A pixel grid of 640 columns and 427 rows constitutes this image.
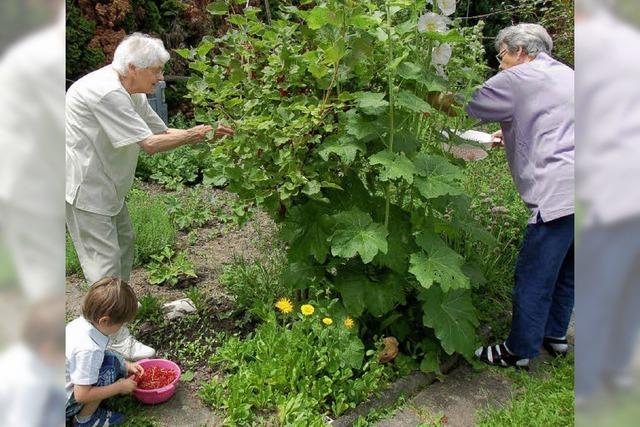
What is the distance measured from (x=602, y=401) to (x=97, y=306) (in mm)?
2270

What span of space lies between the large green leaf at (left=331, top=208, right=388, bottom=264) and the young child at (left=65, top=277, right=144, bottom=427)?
35.1 inches

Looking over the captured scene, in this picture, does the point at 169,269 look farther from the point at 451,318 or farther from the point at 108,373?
the point at 451,318

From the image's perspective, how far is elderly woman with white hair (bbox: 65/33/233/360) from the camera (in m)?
3.21

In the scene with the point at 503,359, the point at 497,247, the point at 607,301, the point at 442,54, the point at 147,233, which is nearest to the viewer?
the point at 607,301

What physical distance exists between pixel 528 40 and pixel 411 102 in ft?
3.00

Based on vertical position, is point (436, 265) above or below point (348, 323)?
above

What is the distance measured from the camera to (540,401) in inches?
123

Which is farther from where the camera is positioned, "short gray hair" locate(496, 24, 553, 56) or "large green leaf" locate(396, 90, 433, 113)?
"short gray hair" locate(496, 24, 553, 56)

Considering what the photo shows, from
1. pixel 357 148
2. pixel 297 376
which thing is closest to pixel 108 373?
pixel 297 376

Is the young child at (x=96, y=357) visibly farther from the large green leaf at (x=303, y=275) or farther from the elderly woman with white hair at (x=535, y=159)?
the elderly woman with white hair at (x=535, y=159)

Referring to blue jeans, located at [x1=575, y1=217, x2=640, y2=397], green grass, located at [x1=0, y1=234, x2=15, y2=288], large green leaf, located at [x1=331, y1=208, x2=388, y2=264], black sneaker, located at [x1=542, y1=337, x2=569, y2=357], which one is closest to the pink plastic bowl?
large green leaf, located at [x1=331, y1=208, x2=388, y2=264]

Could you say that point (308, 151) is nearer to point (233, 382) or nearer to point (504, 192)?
point (233, 382)

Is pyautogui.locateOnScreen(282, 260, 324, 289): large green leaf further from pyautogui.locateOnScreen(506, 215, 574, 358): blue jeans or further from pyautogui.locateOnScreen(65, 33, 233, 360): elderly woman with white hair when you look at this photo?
pyautogui.locateOnScreen(506, 215, 574, 358): blue jeans

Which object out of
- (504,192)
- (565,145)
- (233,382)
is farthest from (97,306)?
(504,192)
